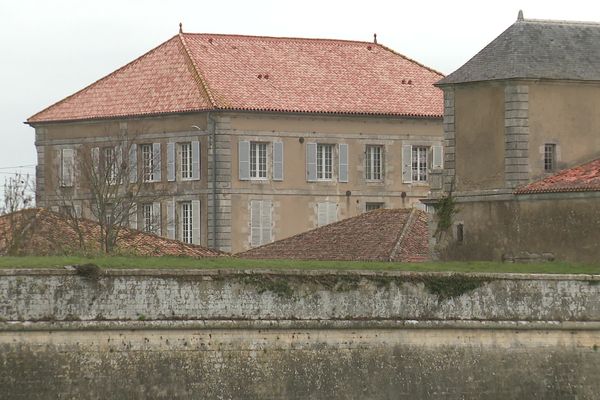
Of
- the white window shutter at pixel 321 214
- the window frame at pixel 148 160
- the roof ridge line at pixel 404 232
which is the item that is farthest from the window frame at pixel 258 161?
the roof ridge line at pixel 404 232

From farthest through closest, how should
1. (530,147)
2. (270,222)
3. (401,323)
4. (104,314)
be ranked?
(270,222)
(530,147)
(401,323)
(104,314)

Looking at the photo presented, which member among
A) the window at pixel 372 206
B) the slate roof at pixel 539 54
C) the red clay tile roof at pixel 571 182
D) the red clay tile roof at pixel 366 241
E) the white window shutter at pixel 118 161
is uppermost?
the slate roof at pixel 539 54

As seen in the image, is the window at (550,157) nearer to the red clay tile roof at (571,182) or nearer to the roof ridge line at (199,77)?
the red clay tile roof at (571,182)

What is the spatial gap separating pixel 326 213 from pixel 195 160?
4.49 m

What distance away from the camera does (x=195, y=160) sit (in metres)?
70.6

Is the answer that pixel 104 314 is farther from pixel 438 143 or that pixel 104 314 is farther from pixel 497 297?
pixel 438 143

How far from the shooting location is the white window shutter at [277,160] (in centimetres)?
7106

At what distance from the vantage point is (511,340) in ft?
132

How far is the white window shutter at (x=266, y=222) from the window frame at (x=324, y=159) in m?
2.00

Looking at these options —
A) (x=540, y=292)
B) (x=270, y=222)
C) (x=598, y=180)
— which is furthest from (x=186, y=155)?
(x=540, y=292)

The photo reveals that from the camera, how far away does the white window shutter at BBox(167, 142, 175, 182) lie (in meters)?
71.0

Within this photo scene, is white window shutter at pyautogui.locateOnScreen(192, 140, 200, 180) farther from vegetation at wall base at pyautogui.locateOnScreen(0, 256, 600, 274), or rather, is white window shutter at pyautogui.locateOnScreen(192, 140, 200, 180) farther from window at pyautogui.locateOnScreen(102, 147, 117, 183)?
vegetation at wall base at pyautogui.locateOnScreen(0, 256, 600, 274)

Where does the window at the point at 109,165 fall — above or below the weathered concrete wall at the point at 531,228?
above

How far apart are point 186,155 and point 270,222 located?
3.24 m
